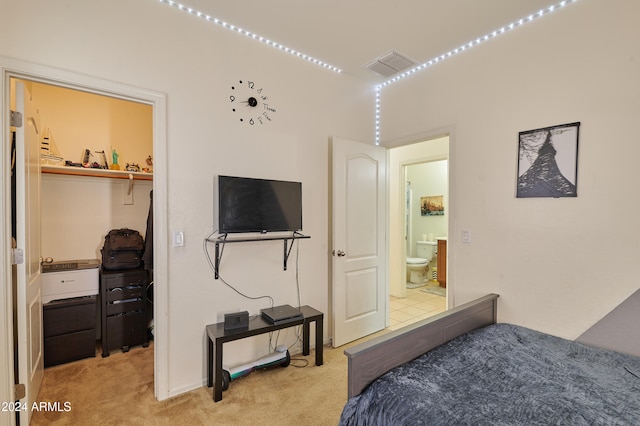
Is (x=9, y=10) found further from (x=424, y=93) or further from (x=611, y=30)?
(x=611, y=30)

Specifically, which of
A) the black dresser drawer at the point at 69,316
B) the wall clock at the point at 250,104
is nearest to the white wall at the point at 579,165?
the wall clock at the point at 250,104

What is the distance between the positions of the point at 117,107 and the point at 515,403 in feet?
13.6

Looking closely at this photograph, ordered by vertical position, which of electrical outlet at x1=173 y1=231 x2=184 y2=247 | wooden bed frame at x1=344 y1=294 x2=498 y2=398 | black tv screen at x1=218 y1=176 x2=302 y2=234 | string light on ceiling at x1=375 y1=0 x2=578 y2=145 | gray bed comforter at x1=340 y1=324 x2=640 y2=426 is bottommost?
gray bed comforter at x1=340 y1=324 x2=640 y2=426

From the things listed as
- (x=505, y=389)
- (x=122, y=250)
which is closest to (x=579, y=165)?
(x=505, y=389)

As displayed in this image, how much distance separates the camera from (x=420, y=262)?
5449mm

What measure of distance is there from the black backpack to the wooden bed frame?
2.60 meters

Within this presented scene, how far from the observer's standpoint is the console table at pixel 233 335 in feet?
6.90

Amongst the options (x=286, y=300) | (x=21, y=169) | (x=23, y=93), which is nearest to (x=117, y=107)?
(x=23, y=93)

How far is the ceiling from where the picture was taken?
2.15m

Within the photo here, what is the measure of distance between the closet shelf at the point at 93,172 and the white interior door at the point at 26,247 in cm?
72

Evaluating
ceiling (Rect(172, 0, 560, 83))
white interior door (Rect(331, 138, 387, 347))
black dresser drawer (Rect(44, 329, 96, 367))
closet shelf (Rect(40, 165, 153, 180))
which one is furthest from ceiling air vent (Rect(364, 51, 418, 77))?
black dresser drawer (Rect(44, 329, 96, 367))

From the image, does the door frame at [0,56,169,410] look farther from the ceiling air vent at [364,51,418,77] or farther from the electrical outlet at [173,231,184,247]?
the ceiling air vent at [364,51,418,77]

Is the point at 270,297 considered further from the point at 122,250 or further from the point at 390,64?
the point at 390,64

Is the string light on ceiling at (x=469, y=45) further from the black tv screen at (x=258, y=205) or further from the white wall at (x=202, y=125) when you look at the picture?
the black tv screen at (x=258, y=205)
